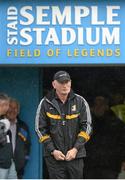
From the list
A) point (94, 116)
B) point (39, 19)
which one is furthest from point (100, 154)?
point (39, 19)

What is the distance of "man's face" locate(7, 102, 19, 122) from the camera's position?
25.7 ft

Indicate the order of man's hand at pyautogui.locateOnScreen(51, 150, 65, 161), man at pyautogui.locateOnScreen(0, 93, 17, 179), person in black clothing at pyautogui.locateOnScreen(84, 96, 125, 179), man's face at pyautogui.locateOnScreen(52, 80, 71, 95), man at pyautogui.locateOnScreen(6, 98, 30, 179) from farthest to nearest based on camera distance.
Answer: person in black clothing at pyautogui.locateOnScreen(84, 96, 125, 179), man at pyautogui.locateOnScreen(6, 98, 30, 179), man at pyautogui.locateOnScreen(0, 93, 17, 179), man's face at pyautogui.locateOnScreen(52, 80, 71, 95), man's hand at pyautogui.locateOnScreen(51, 150, 65, 161)

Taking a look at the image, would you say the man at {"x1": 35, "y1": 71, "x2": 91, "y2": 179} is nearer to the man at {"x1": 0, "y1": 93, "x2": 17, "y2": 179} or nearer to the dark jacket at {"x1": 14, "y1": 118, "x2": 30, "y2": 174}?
the man at {"x1": 0, "y1": 93, "x2": 17, "y2": 179}

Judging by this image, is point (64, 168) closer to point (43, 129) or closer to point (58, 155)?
point (58, 155)

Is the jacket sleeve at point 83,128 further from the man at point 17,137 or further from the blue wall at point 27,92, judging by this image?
the blue wall at point 27,92

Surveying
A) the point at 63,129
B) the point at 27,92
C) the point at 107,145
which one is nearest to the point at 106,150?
the point at 107,145

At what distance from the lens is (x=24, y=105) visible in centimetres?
842

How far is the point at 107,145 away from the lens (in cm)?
871

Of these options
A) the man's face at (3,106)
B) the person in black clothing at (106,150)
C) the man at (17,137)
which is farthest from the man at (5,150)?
the person in black clothing at (106,150)

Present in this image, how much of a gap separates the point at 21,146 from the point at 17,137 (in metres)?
0.13

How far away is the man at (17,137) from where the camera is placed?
780cm

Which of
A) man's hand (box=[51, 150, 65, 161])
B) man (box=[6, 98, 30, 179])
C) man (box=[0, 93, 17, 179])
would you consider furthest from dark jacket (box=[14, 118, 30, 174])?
man's hand (box=[51, 150, 65, 161])

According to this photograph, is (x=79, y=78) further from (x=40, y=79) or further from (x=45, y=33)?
(x=45, y=33)

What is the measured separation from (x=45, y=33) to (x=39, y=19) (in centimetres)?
20
